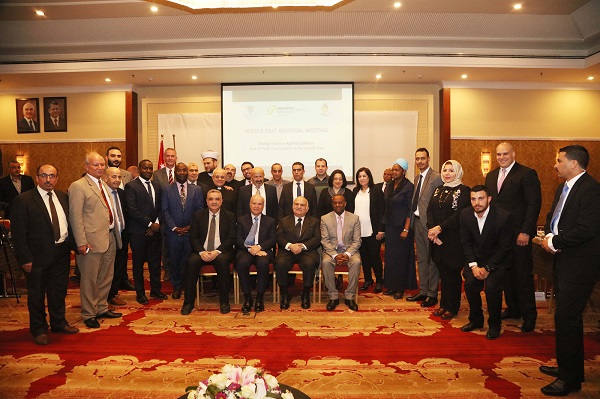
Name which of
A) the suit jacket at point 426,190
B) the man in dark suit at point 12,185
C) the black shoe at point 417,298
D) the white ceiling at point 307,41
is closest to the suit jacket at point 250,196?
the suit jacket at point 426,190

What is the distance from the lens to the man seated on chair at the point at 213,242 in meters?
5.45

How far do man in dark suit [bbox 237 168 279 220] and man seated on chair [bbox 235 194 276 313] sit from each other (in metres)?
0.39

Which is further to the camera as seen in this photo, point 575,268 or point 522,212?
point 522,212

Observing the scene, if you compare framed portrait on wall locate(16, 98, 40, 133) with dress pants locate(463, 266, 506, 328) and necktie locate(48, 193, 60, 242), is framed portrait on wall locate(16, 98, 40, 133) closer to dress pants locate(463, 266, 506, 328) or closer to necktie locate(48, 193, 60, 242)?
necktie locate(48, 193, 60, 242)

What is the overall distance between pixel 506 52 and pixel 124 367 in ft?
28.0

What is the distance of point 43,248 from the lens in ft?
14.3

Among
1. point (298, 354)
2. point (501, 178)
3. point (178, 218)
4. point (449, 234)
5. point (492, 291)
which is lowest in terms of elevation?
point (298, 354)

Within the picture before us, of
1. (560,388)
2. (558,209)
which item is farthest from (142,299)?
(558,209)

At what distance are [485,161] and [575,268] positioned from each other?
24.1ft

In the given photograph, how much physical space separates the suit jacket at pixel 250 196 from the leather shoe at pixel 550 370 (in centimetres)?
383

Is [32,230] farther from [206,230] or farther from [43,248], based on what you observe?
[206,230]

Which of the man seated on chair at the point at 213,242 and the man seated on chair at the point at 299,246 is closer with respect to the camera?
the man seated on chair at the point at 213,242

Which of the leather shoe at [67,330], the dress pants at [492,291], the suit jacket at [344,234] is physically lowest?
the leather shoe at [67,330]

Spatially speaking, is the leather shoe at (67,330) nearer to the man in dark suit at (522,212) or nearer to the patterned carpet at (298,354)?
the patterned carpet at (298,354)
